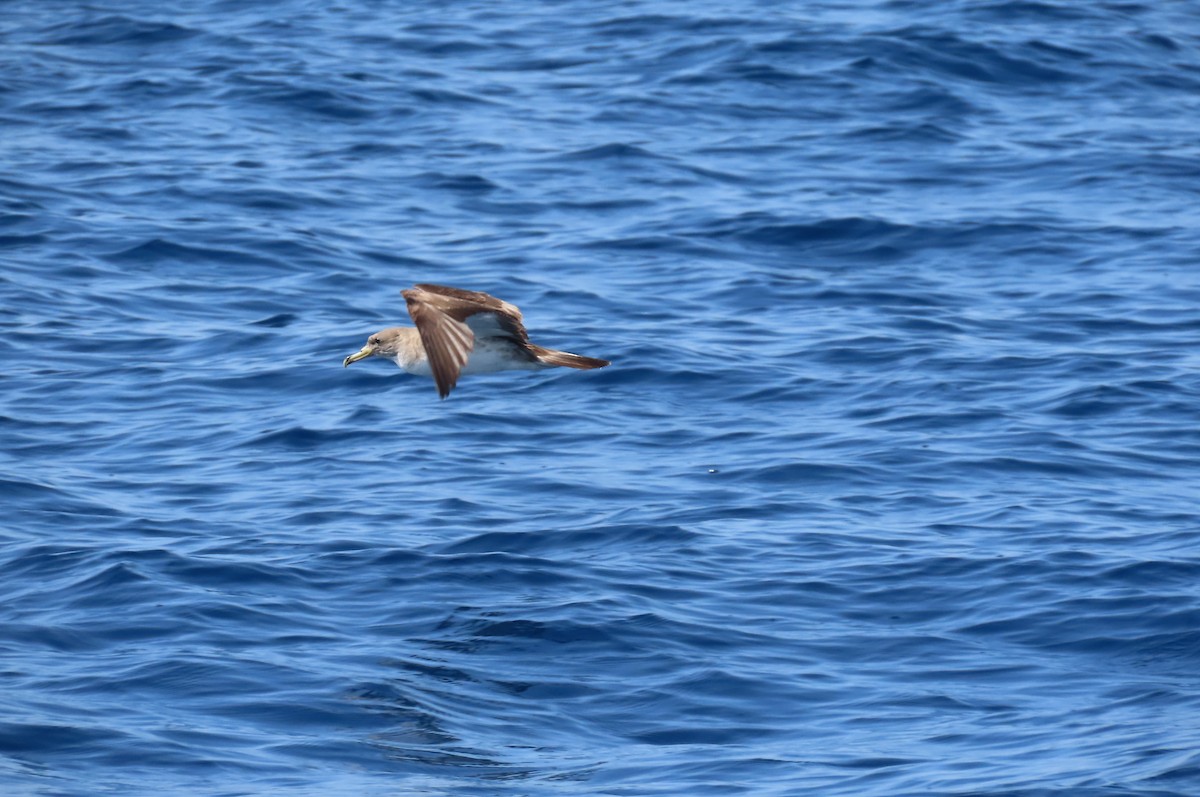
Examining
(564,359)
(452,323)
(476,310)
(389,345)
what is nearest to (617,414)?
(389,345)

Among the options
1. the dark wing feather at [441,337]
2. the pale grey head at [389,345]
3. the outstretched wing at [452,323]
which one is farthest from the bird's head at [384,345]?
the dark wing feather at [441,337]

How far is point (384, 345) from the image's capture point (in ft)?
36.1

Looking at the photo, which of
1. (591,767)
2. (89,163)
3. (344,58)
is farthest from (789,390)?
(344,58)

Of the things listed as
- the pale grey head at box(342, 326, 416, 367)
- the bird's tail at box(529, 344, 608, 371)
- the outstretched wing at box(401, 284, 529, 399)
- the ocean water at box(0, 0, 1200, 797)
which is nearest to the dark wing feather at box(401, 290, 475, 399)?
the outstretched wing at box(401, 284, 529, 399)

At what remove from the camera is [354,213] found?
1595 cm

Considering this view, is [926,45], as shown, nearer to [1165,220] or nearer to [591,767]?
[1165,220]

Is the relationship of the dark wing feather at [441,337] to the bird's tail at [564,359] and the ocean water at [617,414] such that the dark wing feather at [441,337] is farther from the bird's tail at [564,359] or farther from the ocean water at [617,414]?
the ocean water at [617,414]

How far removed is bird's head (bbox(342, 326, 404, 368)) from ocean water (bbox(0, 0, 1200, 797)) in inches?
34.3

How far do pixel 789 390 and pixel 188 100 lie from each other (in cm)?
914

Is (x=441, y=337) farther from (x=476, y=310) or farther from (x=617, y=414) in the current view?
(x=617, y=414)

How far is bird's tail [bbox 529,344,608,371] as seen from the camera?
1012 cm

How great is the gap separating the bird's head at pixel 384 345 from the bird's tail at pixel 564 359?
1009mm

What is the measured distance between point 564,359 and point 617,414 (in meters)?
2.23

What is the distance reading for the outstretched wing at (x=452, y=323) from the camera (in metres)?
9.33
